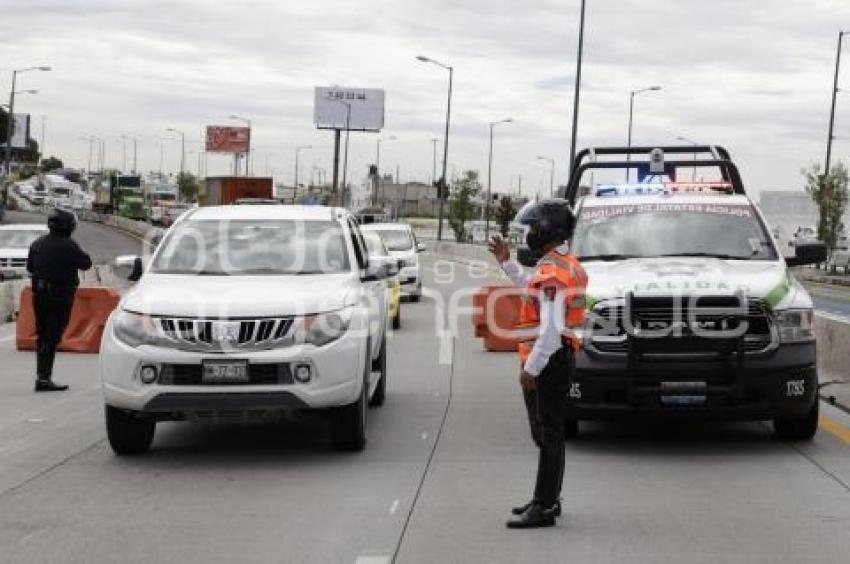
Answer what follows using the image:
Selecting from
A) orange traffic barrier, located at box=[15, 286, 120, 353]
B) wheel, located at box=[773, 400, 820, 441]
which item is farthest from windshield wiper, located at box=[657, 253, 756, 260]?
orange traffic barrier, located at box=[15, 286, 120, 353]

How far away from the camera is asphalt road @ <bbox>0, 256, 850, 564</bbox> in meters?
6.37

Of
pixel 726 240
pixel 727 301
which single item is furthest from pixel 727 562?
pixel 726 240

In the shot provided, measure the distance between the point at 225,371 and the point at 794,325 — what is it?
3.90m

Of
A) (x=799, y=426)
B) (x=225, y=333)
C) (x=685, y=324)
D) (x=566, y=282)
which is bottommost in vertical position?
(x=799, y=426)

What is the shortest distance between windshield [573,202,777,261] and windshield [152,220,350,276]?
2.02 meters

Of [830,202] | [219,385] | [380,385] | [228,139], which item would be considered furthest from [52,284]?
[228,139]

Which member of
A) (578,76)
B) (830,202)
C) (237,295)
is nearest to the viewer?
(237,295)

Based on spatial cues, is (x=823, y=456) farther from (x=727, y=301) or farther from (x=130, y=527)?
(x=130, y=527)

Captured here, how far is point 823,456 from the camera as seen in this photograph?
29.0 ft

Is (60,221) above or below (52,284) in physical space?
above

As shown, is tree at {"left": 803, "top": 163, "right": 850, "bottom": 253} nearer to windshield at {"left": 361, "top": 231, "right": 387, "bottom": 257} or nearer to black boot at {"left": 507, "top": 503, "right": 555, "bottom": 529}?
windshield at {"left": 361, "top": 231, "right": 387, "bottom": 257}

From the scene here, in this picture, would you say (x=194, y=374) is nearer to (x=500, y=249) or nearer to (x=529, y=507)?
(x=500, y=249)

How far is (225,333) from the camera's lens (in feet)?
27.5

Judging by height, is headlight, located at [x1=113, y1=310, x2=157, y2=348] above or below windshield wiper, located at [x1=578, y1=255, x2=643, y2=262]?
below
